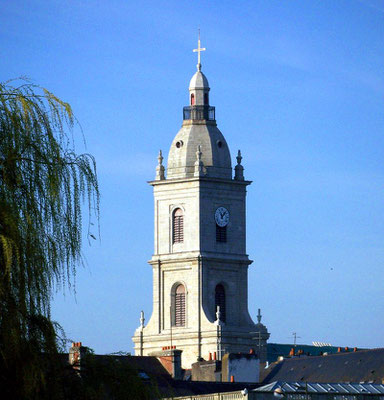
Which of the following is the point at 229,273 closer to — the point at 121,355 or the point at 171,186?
the point at 171,186


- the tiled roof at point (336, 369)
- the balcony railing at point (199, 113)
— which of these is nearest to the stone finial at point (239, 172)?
the balcony railing at point (199, 113)

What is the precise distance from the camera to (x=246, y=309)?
142m

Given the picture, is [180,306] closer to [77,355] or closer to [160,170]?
[160,170]

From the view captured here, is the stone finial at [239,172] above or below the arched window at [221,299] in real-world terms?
above

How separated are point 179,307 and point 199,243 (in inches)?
218

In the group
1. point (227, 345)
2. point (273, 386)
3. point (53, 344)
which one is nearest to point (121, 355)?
point (53, 344)

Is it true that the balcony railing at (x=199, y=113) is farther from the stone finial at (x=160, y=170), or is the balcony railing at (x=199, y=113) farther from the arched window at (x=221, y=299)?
the arched window at (x=221, y=299)

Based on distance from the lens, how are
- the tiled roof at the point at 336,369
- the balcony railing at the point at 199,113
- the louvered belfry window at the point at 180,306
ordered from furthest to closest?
the balcony railing at the point at 199,113 < the louvered belfry window at the point at 180,306 < the tiled roof at the point at 336,369

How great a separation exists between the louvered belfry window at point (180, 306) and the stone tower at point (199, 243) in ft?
0.27

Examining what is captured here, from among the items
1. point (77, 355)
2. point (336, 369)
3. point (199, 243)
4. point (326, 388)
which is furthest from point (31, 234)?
point (199, 243)

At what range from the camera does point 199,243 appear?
457 feet

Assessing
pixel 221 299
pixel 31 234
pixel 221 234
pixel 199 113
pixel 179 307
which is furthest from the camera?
pixel 199 113

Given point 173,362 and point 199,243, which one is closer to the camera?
point 173,362

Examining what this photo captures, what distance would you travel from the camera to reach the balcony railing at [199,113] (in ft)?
469
